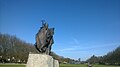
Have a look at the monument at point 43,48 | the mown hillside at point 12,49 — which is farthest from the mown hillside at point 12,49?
the monument at point 43,48

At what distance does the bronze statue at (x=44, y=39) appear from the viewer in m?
21.8

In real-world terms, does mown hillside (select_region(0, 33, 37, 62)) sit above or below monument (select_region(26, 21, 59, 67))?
above

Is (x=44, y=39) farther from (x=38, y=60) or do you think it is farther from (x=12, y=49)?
(x=12, y=49)

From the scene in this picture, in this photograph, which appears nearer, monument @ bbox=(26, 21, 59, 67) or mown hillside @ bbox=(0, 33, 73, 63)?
monument @ bbox=(26, 21, 59, 67)

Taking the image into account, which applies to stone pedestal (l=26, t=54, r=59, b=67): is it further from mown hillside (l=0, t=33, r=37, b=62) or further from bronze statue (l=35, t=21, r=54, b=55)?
mown hillside (l=0, t=33, r=37, b=62)

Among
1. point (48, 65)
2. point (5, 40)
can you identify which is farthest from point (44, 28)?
point (5, 40)

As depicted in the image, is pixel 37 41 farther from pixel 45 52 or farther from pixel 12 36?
pixel 12 36

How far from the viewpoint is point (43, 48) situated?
2192cm

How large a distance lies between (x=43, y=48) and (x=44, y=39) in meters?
0.82

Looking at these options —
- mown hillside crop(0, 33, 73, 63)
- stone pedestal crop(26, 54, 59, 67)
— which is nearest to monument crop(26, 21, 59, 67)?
stone pedestal crop(26, 54, 59, 67)

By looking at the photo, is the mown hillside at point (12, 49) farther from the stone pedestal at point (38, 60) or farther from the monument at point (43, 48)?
the stone pedestal at point (38, 60)

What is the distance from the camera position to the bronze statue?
21844mm

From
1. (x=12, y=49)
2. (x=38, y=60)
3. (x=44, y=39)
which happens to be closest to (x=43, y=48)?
(x=44, y=39)

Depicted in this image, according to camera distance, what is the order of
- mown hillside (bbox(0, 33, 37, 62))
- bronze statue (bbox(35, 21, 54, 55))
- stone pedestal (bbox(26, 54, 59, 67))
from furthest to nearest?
mown hillside (bbox(0, 33, 37, 62)) < bronze statue (bbox(35, 21, 54, 55)) < stone pedestal (bbox(26, 54, 59, 67))
